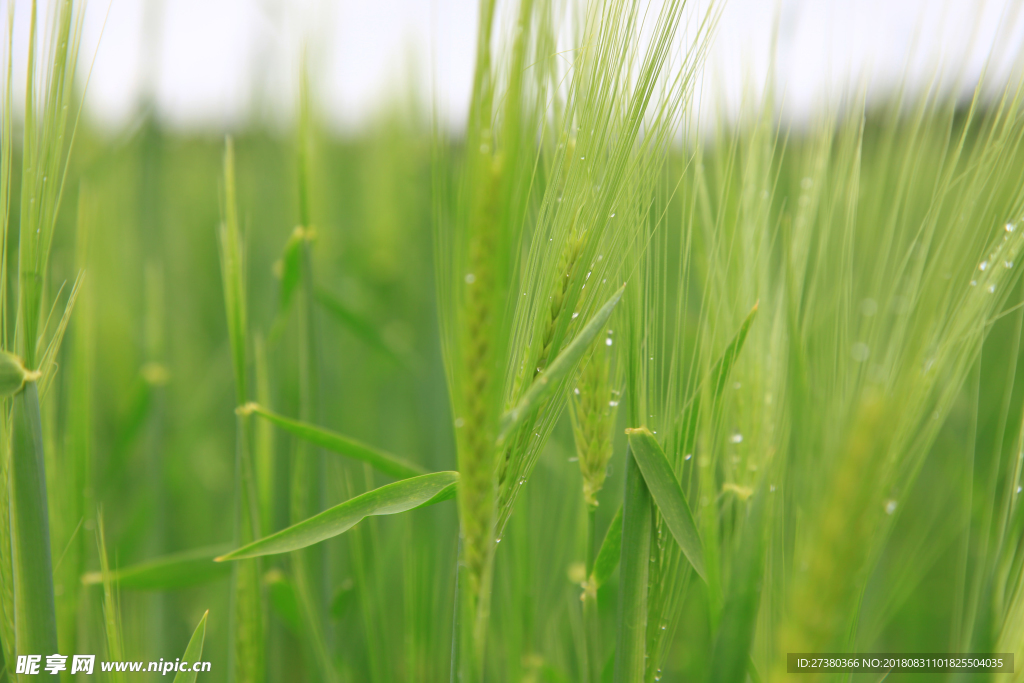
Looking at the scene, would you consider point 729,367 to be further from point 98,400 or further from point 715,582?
point 98,400

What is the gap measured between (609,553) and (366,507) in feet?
0.49

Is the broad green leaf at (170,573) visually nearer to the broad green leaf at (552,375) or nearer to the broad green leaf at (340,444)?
the broad green leaf at (340,444)

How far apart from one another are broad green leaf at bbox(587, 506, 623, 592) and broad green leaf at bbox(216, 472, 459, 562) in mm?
103

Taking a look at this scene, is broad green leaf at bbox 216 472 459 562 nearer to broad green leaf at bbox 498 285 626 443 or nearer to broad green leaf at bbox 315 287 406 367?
broad green leaf at bbox 498 285 626 443

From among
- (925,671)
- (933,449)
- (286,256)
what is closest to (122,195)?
(286,256)

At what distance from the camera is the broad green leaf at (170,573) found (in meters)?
0.50

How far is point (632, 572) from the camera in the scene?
33 centimetres

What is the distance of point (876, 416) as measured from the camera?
0.21 meters

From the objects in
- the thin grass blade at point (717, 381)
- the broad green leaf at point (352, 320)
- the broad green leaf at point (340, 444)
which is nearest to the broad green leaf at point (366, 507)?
the broad green leaf at point (340, 444)

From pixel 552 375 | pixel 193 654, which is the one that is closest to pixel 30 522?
pixel 193 654

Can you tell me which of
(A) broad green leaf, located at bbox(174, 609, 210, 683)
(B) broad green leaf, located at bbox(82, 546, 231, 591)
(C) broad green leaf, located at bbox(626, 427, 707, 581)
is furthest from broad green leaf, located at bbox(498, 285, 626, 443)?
(B) broad green leaf, located at bbox(82, 546, 231, 591)

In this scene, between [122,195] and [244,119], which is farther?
[244,119]

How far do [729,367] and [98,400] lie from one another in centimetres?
102

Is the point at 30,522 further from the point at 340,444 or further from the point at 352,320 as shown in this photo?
the point at 352,320
